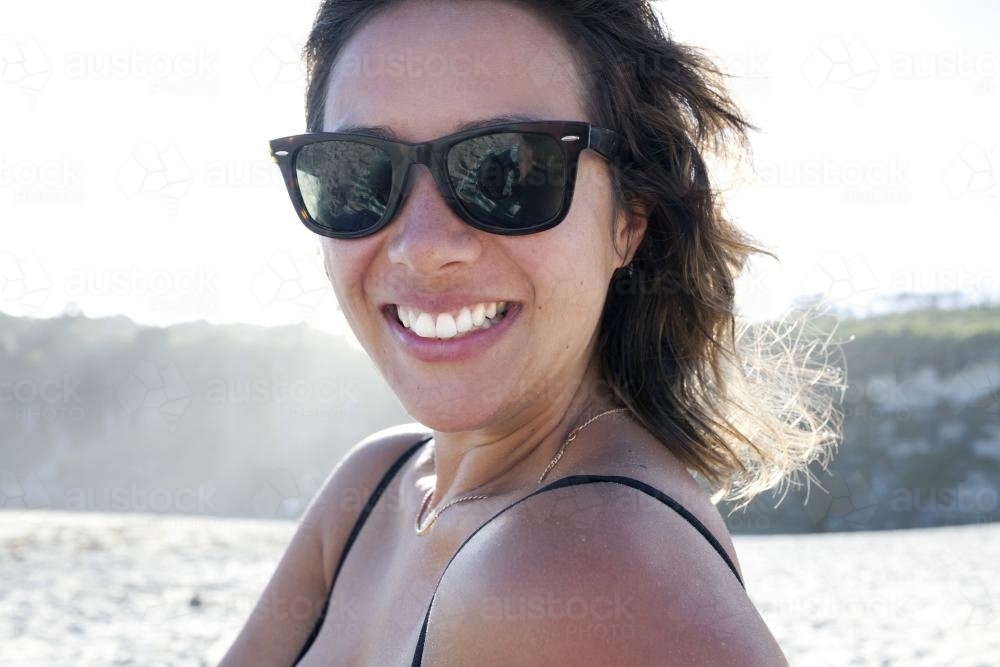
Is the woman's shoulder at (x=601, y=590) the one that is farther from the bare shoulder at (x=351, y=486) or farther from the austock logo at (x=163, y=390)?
the austock logo at (x=163, y=390)

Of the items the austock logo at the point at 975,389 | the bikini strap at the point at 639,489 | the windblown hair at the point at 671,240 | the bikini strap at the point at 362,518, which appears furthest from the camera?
the austock logo at the point at 975,389

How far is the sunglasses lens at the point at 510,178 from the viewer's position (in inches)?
63.5

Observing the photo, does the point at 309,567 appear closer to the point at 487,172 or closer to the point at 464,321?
the point at 464,321

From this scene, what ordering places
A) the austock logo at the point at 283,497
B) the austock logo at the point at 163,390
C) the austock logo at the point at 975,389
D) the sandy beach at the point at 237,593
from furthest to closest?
1. the austock logo at the point at 163,390
2. the austock logo at the point at 283,497
3. the austock logo at the point at 975,389
4. the sandy beach at the point at 237,593

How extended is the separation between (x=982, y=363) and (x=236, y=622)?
13776 millimetres

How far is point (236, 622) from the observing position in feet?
14.3

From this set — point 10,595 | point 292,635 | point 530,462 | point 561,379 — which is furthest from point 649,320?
point 10,595

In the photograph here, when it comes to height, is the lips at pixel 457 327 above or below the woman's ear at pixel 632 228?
below

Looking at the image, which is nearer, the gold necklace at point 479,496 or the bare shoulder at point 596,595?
the bare shoulder at point 596,595

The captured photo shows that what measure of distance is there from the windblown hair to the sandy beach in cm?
188

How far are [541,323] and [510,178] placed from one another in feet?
0.92

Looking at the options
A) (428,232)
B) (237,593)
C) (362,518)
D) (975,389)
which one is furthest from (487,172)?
(975,389)

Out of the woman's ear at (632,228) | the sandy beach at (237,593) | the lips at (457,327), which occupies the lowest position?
the sandy beach at (237,593)

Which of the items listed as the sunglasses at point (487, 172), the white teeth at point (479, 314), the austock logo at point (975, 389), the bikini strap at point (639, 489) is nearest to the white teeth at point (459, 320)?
the white teeth at point (479, 314)
